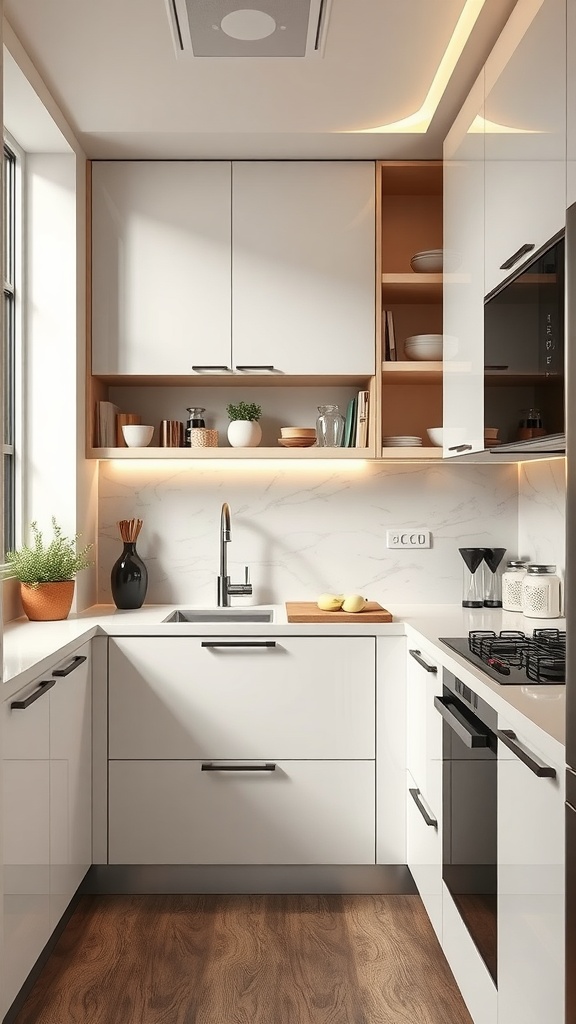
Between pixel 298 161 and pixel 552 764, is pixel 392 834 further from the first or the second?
pixel 298 161

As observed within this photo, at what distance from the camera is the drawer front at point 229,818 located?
272 centimetres

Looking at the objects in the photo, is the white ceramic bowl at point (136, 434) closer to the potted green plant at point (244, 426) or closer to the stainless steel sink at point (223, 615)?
the potted green plant at point (244, 426)

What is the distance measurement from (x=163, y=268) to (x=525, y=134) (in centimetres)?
149

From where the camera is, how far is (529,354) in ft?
6.33

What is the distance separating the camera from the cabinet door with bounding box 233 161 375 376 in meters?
3.08

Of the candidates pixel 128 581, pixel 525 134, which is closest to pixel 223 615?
pixel 128 581

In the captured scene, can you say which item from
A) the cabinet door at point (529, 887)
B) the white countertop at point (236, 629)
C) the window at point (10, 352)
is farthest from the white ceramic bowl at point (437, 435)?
the cabinet door at point (529, 887)

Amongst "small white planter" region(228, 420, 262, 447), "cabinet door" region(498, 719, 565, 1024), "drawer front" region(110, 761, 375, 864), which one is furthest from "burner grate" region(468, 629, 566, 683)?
"small white planter" region(228, 420, 262, 447)

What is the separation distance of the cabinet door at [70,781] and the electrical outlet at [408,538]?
4.26ft

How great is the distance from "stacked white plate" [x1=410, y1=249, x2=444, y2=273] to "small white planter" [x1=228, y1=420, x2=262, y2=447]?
850 mm

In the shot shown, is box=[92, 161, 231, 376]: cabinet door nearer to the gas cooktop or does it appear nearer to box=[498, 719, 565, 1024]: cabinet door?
the gas cooktop

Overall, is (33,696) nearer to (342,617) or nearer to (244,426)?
(342,617)

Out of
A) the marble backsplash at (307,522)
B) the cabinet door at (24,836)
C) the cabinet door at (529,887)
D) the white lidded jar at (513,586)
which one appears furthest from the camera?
the marble backsplash at (307,522)

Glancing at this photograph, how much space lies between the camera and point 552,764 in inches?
52.0
